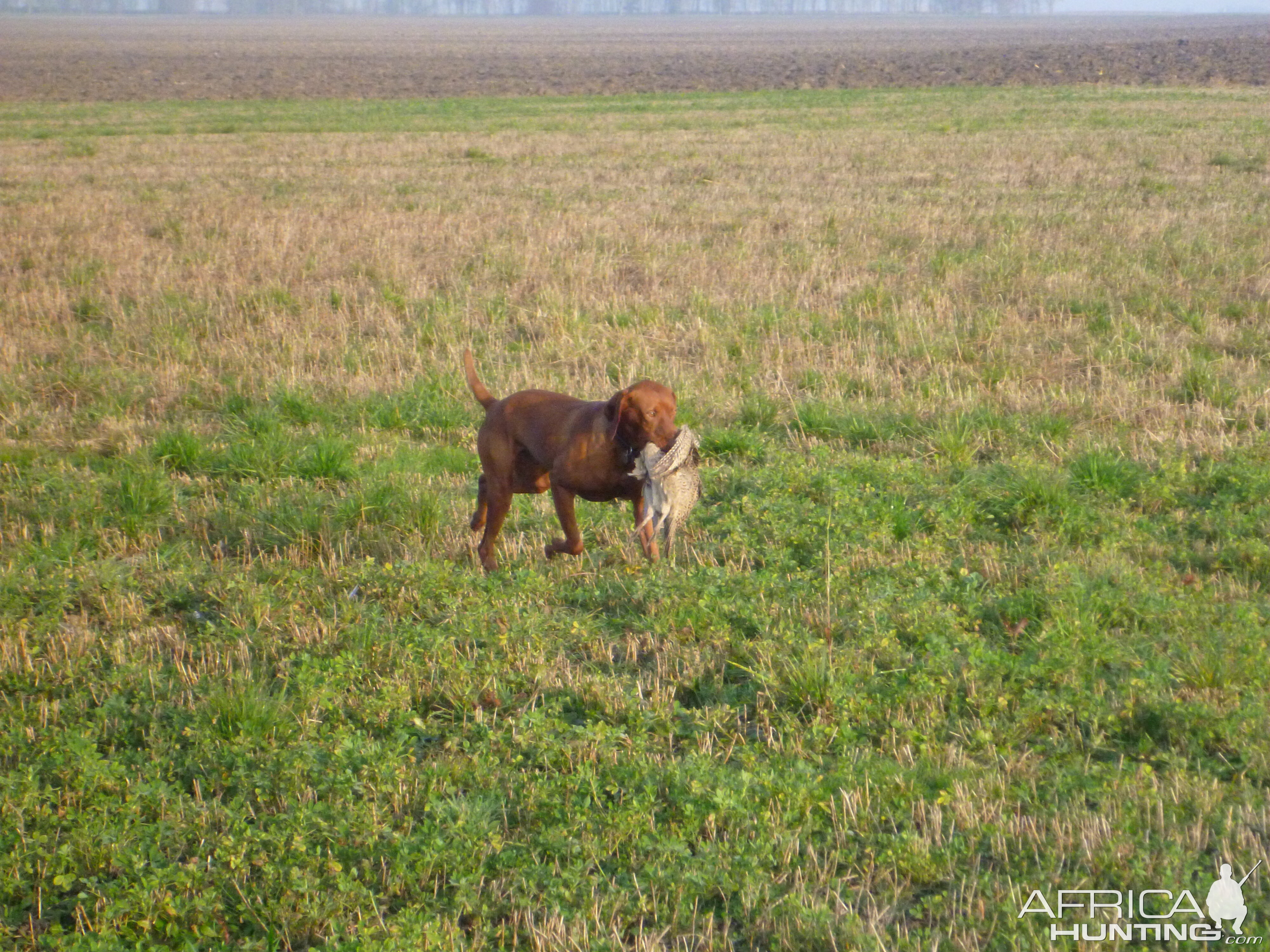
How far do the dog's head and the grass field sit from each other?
0.66m

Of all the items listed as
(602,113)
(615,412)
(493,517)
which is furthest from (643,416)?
(602,113)

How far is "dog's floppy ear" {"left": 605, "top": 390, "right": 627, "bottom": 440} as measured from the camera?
4.15 meters

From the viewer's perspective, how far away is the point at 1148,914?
2.78 metres

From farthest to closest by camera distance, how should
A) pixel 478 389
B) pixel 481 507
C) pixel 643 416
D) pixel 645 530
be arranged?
1. pixel 481 507
2. pixel 478 389
3. pixel 645 530
4. pixel 643 416

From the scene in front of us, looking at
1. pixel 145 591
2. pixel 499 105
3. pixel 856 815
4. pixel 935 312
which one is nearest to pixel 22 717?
pixel 145 591

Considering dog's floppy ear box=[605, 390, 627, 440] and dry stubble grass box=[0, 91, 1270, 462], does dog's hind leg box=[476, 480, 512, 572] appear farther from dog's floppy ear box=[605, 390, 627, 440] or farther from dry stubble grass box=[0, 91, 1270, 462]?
dry stubble grass box=[0, 91, 1270, 462]

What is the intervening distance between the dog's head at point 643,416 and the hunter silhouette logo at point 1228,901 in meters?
2.24

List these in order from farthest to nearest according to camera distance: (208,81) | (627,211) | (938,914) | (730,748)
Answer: (208,81) → (627,211) → (730,748) → (938,914)

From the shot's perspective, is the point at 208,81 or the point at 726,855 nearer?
the point at 726,855

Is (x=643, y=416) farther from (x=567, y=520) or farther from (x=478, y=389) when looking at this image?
(x=478, y=389)

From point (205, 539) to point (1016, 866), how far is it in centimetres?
399

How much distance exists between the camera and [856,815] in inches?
125

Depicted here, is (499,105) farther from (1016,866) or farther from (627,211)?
(1016,866)

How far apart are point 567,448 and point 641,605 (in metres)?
0.71
